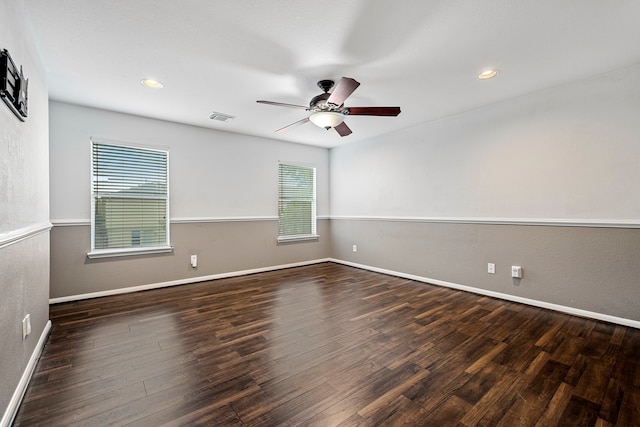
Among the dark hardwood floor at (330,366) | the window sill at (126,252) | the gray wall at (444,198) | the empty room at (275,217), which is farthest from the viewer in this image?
the window sill at (126,252)

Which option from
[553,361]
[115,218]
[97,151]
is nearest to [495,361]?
[553,361]

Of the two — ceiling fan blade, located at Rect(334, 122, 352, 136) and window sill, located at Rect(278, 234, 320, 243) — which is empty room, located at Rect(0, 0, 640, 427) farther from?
window sill, located at Rect(278, 234, 320, 243)

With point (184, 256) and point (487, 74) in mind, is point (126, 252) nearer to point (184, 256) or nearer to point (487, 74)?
point (184, 256)

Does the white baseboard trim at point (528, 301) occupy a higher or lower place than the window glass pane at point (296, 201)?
lower

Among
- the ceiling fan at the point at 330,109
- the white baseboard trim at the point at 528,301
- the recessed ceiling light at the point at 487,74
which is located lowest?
the white baseboard trim at the point at 528,301

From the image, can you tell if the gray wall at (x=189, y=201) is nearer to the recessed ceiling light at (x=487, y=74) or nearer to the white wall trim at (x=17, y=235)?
the white wall trim at (x=17, y=235)

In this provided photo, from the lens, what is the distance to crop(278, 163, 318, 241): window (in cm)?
532

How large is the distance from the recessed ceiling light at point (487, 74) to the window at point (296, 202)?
340cm

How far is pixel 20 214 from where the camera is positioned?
175 centimetres

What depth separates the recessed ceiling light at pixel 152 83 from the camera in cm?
287

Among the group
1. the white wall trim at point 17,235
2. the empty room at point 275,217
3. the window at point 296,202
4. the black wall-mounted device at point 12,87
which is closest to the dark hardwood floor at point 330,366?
the empty room at point 275,217

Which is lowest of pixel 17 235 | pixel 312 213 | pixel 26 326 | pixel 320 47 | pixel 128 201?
pixel 26 326

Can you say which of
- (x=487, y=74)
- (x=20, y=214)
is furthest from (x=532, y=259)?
(x=20, y=214)

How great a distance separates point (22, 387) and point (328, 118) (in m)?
2.98
